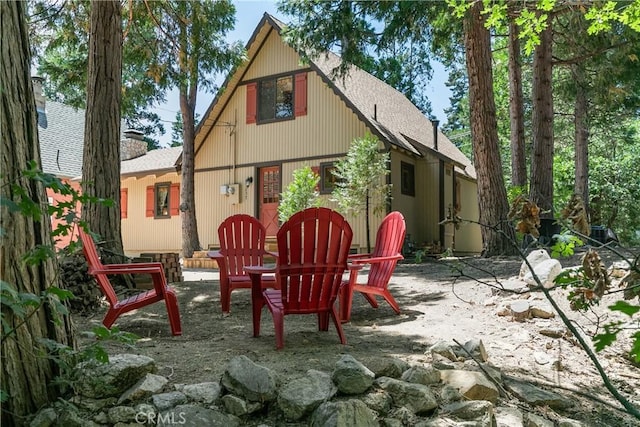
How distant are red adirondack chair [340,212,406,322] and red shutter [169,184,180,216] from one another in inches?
464

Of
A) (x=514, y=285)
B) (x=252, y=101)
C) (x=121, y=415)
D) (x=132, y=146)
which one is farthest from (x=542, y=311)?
(x=132, y=146)

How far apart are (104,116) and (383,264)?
12.2 feet

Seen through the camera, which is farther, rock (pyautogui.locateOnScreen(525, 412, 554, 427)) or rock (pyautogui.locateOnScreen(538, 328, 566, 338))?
rock (pyautogui.locateOnScreen(538, 328, 566, 338))

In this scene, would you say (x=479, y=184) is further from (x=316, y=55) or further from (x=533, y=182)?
(x=316, y=55)

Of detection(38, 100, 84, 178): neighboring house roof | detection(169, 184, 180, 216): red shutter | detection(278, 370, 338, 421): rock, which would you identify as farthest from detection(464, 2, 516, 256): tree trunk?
detection(38, 100, 84, 178): neighboring house roof

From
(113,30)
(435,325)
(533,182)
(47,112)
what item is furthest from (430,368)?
(47,112)

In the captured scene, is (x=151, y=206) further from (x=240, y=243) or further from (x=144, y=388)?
(x=144, y=388)

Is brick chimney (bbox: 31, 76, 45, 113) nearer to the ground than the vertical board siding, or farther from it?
farther from it

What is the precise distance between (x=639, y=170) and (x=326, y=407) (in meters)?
19.8

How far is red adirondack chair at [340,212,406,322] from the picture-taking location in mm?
4289

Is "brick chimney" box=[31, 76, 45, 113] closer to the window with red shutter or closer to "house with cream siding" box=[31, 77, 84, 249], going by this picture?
"house with cream siding" box=[31, 77, 84, 249]

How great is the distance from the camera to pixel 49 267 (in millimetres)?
2168

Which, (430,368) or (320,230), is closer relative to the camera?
Answer: (430,368)

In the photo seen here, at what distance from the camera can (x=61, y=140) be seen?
18547 mm
